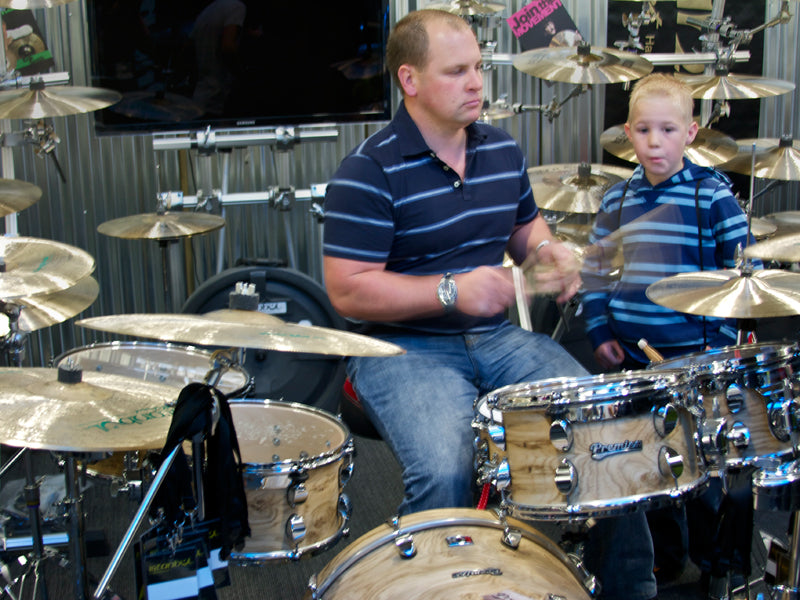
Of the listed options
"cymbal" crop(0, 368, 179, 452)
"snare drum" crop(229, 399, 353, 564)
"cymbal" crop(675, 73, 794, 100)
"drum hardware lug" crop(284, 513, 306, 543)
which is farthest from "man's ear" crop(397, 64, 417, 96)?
"cymbal" crop(675, 73, 794, 100)

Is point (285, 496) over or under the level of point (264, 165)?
under

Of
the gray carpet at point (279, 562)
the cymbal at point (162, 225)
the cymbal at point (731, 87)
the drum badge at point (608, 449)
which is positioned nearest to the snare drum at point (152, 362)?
the gray carpet at point (279, 562)

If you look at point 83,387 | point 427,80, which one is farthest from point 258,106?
point 83,387

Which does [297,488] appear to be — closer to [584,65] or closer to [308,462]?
[308,462]

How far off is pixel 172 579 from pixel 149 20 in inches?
88.5

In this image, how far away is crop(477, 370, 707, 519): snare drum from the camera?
1588mm

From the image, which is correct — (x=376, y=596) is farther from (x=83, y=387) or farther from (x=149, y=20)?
(x=149, y=20)

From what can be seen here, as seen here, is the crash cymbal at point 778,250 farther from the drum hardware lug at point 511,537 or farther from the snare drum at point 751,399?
the drum hardware lug at point 511,537

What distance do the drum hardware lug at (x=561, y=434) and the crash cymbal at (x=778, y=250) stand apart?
0.70 metres

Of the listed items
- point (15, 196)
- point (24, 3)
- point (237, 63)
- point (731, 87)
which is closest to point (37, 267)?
point (15, 196)

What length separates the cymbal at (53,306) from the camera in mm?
2420

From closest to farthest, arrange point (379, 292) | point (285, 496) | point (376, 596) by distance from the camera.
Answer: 1. point (376, 596)
2. point (285, 496)
3. point (379, 292)

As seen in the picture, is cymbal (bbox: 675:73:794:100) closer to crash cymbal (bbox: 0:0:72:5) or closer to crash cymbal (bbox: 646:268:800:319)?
crash cymbal (bbox: 646:268:800:319)

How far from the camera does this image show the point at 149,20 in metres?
3.16
